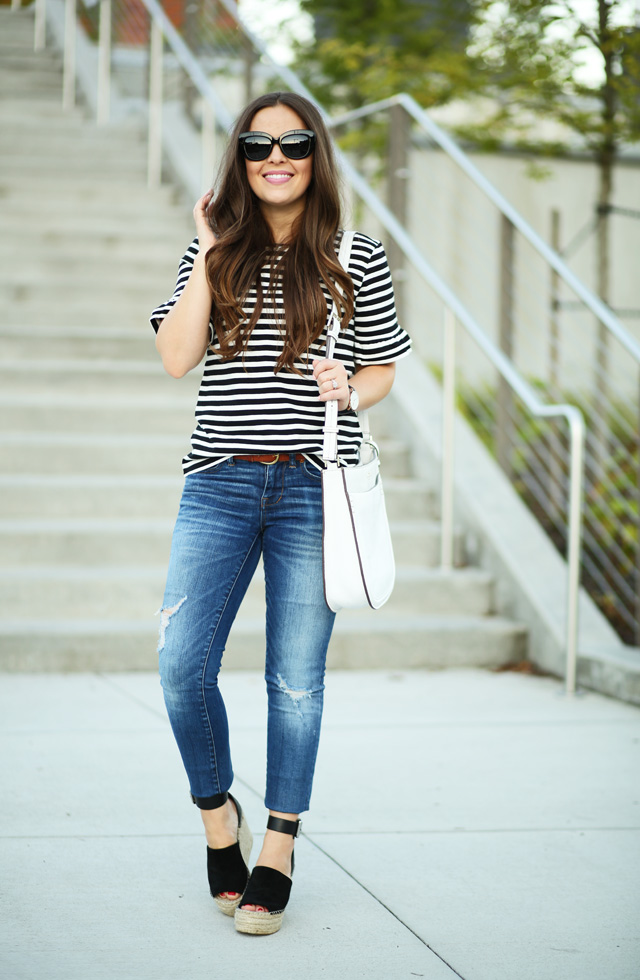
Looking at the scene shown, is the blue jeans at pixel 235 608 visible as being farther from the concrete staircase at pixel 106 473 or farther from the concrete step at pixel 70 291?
the concrete step at pixel 70 291

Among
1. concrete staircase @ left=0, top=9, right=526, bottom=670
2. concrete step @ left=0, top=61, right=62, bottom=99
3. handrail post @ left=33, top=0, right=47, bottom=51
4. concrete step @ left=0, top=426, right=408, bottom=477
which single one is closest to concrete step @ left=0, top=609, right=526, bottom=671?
concrete staircase @ left=0, top=9, right=526, bottom=670

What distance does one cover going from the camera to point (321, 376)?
227 cm

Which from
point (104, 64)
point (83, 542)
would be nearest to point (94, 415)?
point (83, 542)

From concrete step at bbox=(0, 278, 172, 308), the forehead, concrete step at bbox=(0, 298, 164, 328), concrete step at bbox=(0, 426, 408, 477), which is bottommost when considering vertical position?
concrete step at bbox=(0, 426, 408, 477)

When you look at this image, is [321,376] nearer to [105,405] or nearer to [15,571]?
[15,571]

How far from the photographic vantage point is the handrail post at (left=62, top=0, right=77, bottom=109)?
9.46 m

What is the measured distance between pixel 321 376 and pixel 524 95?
5.74 metres

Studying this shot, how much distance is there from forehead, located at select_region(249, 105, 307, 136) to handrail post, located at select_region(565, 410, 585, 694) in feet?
6.96

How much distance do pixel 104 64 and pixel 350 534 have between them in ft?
25.1

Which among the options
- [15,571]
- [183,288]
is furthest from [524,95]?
[183,288]

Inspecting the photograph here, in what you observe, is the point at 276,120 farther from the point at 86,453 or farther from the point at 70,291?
the point at 70,291

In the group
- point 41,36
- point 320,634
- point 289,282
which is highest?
point 41,36

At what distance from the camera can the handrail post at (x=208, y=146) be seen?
773 centimetres

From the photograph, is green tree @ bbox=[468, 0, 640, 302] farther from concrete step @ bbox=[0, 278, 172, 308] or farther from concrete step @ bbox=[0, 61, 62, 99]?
concrete step @ bbox=[0, 61, 62, 99]
